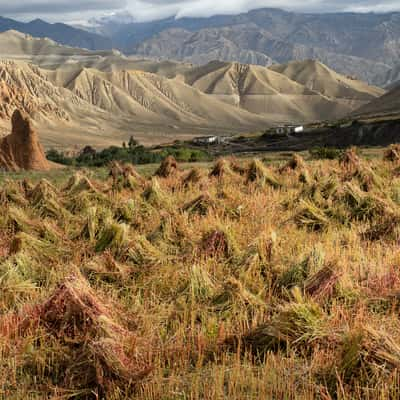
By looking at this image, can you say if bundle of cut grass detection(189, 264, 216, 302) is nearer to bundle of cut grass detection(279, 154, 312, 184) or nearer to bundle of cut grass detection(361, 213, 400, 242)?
bundle of cut grass detection(361, 213, 400, 242)

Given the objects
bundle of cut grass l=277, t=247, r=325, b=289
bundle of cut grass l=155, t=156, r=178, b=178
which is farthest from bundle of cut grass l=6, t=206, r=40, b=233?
bundle of cut grass l=155, t=156, r=178, b=178

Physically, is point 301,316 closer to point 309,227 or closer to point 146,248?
point 146,248

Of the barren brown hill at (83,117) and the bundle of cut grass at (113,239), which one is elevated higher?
the bundle of cut grass at (113,239)

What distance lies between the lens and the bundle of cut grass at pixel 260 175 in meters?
14.7

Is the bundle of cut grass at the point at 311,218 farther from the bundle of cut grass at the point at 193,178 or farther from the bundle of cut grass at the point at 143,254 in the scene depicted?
the bundle of cut grass at the point at 193,178

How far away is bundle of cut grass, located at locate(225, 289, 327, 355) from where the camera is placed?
201 inches

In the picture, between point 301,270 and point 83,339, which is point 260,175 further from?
point 83,339

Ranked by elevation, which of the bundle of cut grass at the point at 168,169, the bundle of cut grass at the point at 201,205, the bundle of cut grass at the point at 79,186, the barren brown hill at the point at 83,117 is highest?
the bundle of cut grass at the point at 201,205

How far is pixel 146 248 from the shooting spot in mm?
8211

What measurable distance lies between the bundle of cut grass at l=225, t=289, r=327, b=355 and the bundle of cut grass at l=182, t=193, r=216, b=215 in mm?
5846

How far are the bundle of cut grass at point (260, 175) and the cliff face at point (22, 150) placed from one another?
2304 centimetres

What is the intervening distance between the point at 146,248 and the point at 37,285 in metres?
1.60

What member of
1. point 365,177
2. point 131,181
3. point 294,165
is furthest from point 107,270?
point 294,165

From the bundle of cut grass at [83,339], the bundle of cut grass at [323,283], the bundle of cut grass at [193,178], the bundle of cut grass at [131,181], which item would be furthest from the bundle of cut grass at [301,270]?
the bundle of cut grass at [131,181]
